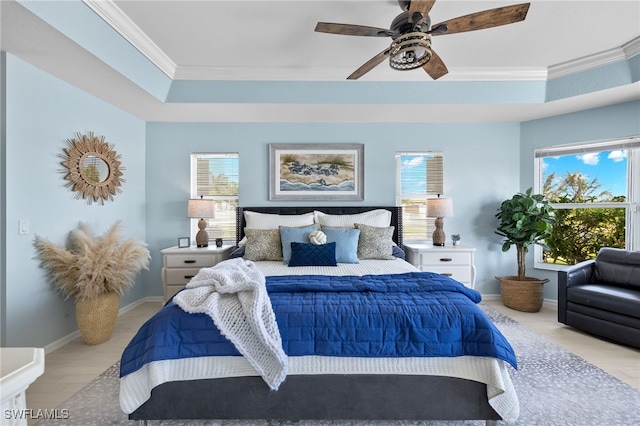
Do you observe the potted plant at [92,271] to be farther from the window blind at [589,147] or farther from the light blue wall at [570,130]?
the window blind at [589,147]

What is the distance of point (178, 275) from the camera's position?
3.50 m

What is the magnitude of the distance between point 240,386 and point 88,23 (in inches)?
109

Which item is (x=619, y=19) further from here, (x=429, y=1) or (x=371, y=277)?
(x=371, y=277)

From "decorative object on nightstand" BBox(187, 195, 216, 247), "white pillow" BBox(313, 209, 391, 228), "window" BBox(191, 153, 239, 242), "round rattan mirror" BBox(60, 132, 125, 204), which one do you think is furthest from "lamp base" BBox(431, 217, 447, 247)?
"round rattan mirror" BBox(60, 132, 125, 204)

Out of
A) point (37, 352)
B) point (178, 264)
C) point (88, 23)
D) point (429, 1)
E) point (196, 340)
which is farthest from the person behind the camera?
point (178, 264)

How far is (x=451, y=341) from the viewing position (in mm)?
1646

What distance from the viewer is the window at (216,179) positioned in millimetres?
4125

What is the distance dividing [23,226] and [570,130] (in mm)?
5884

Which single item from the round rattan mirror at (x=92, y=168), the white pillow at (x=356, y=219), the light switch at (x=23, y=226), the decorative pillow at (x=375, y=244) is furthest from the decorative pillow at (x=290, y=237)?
the light switch at (x=23, y=226)

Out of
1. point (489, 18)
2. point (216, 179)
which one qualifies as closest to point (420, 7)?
point (489, 18)

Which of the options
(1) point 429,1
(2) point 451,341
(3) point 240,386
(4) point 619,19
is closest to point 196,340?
(3) point 240,386

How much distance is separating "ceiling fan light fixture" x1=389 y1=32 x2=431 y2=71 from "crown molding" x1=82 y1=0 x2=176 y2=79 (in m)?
2.14

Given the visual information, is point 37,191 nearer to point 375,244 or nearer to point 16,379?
point 16,379

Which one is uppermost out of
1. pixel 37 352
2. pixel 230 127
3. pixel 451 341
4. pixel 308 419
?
pixel 230 127
